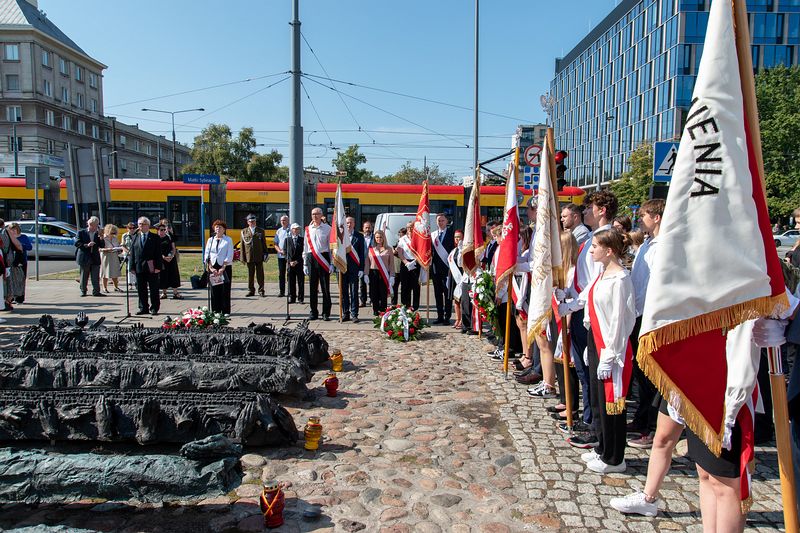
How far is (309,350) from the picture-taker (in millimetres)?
7699

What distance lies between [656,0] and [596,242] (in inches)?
2633

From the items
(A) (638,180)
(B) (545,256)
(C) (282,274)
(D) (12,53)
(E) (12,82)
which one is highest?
(D) (12,53)

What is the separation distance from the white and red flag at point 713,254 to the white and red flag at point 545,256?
8.91 ft

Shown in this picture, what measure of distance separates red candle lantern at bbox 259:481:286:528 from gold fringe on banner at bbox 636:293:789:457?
2.42m

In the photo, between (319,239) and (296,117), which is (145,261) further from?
(296,117)

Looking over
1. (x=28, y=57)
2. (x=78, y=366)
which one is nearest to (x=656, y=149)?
(x=78, y=366)

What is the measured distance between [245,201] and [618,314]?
23.1 metres

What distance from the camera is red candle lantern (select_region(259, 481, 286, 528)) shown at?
151 inches

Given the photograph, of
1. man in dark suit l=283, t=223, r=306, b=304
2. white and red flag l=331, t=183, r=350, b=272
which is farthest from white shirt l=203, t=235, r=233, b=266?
white and red flag l=331, t=183, r=350, b=272

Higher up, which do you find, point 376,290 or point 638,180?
point 638,180

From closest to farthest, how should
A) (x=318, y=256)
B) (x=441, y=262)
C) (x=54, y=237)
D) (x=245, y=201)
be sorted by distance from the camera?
1. (x=318, y=256)
2. (x=441, y=262)
3. (x=54, y=237)
4. (x=245, y=201)

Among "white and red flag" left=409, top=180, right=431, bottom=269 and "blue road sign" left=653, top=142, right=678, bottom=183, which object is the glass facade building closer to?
"white and red flag" left=409, top=180, right=431, bottom=269

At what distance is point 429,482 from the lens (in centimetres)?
459

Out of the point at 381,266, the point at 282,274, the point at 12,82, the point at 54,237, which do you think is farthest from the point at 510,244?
the point at 12,82
